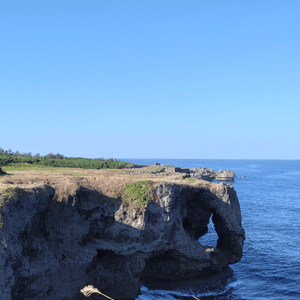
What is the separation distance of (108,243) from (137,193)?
385 cm

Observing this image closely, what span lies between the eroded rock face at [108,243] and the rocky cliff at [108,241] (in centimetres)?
5

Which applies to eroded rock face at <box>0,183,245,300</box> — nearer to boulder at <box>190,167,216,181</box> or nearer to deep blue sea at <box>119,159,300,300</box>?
deep blue sea at <box>119,159,300,300</box>

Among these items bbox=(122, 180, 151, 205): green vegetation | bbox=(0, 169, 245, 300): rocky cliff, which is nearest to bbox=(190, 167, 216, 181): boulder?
bbox=(0, 169, 245, 300): rocky cliff

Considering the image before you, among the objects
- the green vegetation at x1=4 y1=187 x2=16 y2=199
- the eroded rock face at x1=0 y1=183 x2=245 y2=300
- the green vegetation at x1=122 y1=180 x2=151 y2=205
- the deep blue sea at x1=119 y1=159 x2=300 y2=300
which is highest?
the green vegetation at x1=4 y1=187 x2=16 y2=199

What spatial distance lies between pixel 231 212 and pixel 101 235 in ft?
33.1

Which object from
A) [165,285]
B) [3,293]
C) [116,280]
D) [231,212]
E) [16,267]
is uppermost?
[231,212]

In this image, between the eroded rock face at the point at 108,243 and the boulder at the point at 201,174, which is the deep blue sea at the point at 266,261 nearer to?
the eroded rock face at the point at 108,243

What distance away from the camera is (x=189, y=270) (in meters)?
22.7

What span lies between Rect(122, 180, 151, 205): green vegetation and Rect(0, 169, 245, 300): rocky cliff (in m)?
0.08

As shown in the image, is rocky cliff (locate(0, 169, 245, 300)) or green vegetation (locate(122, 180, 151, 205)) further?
green vegetation (locate(122, 180, 151, 205))

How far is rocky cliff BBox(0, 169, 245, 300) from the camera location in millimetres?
15750

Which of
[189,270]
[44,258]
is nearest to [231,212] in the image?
[189,270]

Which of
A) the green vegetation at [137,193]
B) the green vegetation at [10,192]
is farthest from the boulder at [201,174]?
the green vegetation at [10,192]

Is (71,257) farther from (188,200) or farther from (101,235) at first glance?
(188,200)
